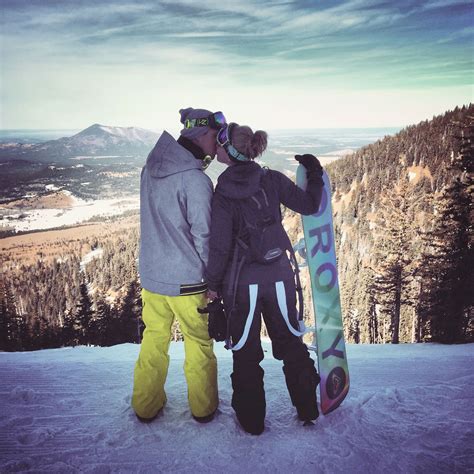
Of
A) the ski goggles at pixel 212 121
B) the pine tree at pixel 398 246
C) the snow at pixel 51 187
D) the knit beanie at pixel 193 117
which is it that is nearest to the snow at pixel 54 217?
the snow at pixel 51 187

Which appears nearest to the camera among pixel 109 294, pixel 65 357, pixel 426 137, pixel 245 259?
pixel 245 259

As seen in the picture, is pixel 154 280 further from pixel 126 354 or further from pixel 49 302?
pixel 49 302

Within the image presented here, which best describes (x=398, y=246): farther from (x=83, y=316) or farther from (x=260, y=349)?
(x=83, y=316)

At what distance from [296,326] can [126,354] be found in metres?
3.41

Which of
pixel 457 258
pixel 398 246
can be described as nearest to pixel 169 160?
pixel 457 258

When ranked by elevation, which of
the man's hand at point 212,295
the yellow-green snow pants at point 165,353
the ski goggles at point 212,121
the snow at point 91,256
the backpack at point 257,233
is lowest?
the snow at point 91,256

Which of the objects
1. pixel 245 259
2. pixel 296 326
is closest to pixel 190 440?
pixel 296 326

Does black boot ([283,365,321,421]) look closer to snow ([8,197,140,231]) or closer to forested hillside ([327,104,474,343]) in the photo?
forested hillside ([327,104,474,343])

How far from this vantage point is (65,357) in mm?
4676

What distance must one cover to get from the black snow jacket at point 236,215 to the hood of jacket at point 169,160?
268 mm

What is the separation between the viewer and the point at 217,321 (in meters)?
2.48

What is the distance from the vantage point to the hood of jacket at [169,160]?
2459 mm

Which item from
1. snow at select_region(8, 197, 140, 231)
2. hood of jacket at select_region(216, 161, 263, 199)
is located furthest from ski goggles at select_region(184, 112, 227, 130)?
snow at select_region(8, 197, 140, 231)

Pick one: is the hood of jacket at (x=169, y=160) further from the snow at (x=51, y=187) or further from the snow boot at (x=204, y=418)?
the snow at (x=51, y=187)
